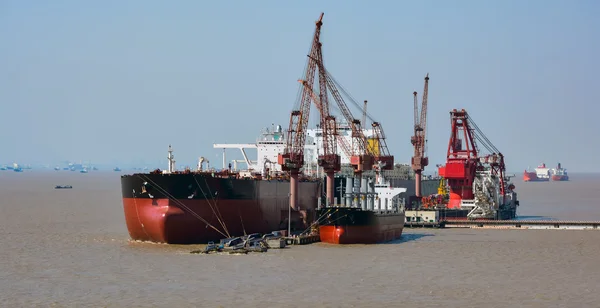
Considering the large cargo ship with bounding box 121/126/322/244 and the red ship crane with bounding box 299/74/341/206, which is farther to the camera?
the red ship crane with bounding box 299/74/341/206

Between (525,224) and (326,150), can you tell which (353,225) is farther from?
(525,224)

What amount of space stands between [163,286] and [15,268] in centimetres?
853

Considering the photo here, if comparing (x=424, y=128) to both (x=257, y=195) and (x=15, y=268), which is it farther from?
(x=15, y=268)

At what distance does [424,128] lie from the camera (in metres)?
91.9

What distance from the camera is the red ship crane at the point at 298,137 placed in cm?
5681

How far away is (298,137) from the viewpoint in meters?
58.9

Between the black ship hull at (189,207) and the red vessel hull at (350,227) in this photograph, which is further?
the red vessel hull at (350,227)

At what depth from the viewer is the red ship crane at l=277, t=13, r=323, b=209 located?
56.8 m

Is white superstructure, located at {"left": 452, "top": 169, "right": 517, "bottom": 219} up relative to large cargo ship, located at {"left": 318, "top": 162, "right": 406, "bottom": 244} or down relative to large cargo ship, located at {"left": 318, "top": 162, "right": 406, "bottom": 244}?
up

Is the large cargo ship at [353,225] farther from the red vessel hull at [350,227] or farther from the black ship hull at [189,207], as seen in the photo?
the black ship hull at [189,207]

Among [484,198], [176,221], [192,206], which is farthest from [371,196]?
[484,198]

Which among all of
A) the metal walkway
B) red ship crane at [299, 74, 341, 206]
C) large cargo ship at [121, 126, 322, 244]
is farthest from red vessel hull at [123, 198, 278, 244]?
the metal walkway

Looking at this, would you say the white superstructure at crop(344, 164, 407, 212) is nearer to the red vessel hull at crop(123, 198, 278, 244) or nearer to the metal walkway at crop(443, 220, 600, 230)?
the metal walkway at crop(443, 220, 600, 230)

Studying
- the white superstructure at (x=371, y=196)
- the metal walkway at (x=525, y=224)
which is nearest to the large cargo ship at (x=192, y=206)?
the white superstructure at (x=371, y=196)
